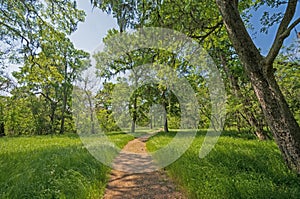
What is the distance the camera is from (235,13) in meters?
3.39

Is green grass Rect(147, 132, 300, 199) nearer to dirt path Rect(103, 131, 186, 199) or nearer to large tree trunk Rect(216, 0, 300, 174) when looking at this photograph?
dirt path Rect(103, 131, 186, 199)

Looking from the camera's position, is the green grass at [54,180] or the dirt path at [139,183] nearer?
the green grass at [54,180]

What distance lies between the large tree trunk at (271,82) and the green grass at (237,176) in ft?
1.42

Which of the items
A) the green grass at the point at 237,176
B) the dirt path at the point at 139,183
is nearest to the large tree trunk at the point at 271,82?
the green grass at the point at 237,176

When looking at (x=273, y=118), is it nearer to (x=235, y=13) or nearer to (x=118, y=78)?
(x=235, y=13)

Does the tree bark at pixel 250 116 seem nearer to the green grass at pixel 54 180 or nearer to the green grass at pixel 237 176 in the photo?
A: the green grass at pixel 237 176

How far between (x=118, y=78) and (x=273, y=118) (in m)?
16.7

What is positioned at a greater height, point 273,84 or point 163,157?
point 273,84

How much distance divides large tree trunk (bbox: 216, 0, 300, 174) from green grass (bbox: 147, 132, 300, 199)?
0.43m

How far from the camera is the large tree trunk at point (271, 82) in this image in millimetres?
3000

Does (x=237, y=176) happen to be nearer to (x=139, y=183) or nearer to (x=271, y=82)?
(x=271, y=82)

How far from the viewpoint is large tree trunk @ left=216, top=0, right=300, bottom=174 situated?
3.00m

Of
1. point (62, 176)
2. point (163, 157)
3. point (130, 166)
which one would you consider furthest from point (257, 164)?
point (62, 176)

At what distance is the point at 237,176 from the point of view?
10.8 ft
